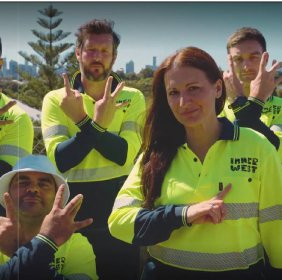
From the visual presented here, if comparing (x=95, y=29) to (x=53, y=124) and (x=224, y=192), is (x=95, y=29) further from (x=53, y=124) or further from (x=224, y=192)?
(x=224, y=192)

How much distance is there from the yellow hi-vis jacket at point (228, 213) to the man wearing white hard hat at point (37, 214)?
33 cm

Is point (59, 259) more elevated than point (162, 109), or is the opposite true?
point (162, 109)

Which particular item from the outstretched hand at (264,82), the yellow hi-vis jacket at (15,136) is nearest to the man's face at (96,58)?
the yellow hi-vis jacket at (15,136)

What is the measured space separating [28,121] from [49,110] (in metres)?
0.12

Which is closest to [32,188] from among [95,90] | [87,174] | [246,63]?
[87,174]

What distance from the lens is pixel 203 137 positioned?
5.95 ft

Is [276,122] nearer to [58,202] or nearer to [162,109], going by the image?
[162,109]

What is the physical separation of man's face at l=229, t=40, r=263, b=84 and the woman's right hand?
1.14 m

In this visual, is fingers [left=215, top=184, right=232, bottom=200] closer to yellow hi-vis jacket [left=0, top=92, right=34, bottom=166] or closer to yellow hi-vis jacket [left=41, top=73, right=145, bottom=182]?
yellow hi-vis jacket [left=41, top=73, right=145, bottom=182]

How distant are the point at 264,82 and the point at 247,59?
1.19 feet

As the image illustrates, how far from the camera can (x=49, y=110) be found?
8.25 feet

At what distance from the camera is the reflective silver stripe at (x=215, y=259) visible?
1.65 m

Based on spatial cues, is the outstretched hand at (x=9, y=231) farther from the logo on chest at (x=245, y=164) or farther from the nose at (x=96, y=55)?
the nose at (x=96, y=55)

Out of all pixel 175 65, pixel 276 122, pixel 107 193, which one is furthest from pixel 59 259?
pixel 276 122
